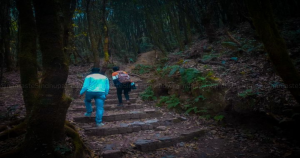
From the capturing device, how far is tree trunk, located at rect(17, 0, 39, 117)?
3695 mm

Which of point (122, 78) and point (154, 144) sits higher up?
point (122, 78)

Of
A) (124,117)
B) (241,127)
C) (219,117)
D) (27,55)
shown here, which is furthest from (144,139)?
(27,55)

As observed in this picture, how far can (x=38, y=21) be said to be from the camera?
2.71 metres

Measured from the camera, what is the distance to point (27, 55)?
3.78 metres

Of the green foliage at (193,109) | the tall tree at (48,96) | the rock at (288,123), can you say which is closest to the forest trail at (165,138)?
the green foliage at (193,109)

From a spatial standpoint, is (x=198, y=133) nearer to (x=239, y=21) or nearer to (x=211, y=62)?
(x=211, y=62)

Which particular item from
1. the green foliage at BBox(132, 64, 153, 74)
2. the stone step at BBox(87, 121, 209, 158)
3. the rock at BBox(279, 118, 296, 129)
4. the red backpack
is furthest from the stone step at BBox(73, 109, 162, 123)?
the green foliage at BBox(132, 64, 153, 74)

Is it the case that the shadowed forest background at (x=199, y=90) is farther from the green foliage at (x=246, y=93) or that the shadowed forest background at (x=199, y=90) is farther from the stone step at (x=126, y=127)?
the stone step at (x=126, y=127)

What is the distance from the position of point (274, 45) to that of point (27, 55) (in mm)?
5244

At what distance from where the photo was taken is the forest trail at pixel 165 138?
3.92m

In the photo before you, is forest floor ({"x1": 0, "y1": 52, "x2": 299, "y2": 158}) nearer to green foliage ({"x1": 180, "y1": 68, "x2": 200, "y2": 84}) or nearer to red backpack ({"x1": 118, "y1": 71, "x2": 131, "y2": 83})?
green foliage ({"x1": 180, "y1": 68, "x2": 200, "y2": 84})

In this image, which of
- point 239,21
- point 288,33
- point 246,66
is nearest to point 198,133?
point 246,66

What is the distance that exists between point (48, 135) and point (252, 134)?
4.78 meters

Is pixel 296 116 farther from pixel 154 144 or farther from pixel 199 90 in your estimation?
pixel 154 144
